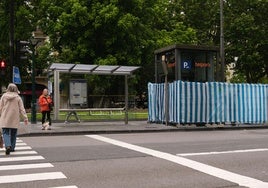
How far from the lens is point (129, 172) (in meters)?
8.98

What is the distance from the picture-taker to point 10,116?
1197 centimetres

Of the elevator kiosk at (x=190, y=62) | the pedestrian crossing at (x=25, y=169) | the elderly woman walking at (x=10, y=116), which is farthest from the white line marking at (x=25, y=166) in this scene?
the elevator kiosk at (x=190, y=62)

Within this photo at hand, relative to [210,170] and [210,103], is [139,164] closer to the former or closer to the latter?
[210,170]

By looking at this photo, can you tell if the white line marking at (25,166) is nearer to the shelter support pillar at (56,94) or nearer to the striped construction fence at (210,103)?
the striped construction fence at (210,103)

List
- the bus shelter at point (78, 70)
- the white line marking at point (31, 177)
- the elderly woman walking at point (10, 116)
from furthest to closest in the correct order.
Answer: the bus shelter at point (78, 70)
the elderly woman walking at point (10, 116)
the white line marking at point (31, 177)

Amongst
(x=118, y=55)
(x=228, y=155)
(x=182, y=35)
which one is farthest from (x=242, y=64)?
(x=228, y=155)

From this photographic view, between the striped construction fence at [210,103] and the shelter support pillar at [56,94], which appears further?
the shelter support pillar at [56,94]

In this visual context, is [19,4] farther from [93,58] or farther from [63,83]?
[63,83]

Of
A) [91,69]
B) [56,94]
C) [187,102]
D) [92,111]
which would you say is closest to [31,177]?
[187,102]

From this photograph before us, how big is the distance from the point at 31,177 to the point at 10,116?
383 cm

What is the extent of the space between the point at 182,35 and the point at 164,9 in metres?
5.10

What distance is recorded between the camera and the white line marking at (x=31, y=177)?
827cm

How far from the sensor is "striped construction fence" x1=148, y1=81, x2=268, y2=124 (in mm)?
20406

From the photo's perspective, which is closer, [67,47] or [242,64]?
[67,47]
